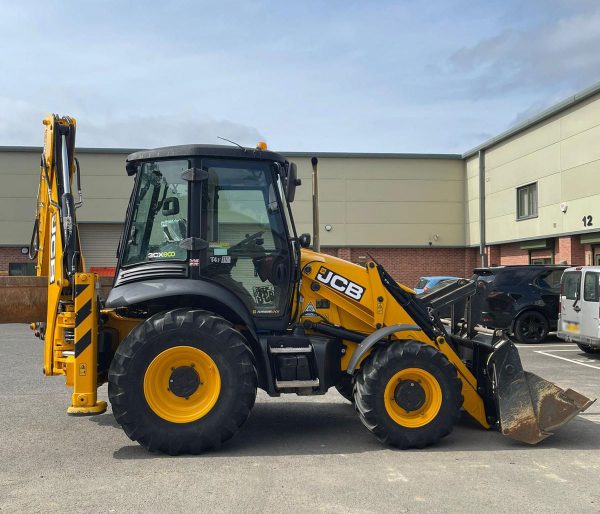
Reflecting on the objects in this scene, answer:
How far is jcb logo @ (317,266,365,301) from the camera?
21.2ft

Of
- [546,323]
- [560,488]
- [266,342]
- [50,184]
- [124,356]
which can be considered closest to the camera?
[560,488]

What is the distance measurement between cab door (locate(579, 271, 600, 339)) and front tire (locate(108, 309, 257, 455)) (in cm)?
828

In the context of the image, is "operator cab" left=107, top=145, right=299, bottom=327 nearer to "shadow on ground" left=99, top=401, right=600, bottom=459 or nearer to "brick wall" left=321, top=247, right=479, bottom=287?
"shadow on ground" left=99, top=401, right=600, bottom=459

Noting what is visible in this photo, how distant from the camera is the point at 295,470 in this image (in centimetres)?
539

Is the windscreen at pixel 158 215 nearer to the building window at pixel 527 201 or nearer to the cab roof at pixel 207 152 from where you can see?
the cab roof at pixel 207 152

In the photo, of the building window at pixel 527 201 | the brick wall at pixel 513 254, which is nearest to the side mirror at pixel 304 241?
the building window at pixel 527 201

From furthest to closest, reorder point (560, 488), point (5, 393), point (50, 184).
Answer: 1. point (5, 393)
2. point (50, 184)
3. point (560, 488)

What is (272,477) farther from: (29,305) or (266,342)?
(29,305)

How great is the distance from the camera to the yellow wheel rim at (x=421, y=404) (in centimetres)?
600

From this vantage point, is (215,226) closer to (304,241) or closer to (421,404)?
(304,241)

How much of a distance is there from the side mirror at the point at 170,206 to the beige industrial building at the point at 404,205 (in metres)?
17.5

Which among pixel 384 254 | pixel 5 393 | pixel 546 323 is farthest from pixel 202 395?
pixel 384 254

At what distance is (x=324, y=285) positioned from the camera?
6465 millimetres

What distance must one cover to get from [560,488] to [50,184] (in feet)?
17.8
